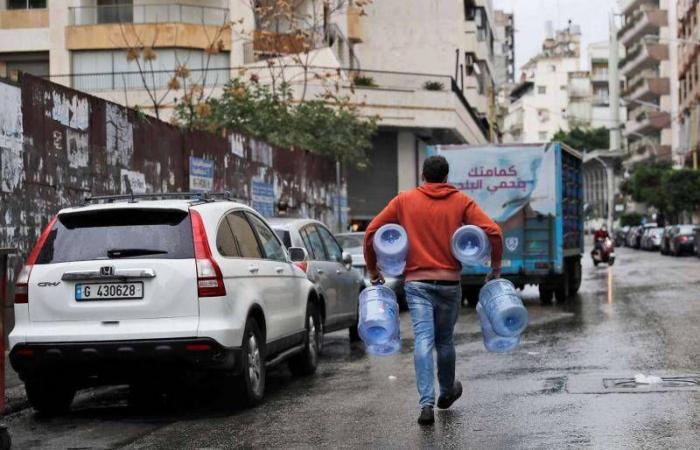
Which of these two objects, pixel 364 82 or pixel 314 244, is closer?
pixel 314 244

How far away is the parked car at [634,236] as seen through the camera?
70938mm

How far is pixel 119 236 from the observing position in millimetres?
8922

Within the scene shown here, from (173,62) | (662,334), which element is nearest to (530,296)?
(662,334)

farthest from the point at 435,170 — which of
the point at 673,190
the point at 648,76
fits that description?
the point at 648,76

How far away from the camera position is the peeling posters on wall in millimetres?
13227

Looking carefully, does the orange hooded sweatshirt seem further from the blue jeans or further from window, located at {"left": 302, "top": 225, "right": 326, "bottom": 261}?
window, located at {"left": 302, "top": 225, "right": 326, "bottom": 261}

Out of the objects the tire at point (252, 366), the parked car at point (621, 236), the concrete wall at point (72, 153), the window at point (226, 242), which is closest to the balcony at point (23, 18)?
the concrete wall at point (72, 153)

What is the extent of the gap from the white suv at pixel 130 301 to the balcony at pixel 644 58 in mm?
82842

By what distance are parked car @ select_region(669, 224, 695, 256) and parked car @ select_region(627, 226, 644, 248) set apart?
17014 millimetres

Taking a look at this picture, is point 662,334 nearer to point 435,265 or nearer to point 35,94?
point 435,265

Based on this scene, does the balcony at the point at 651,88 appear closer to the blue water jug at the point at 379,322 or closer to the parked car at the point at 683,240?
the parked car at the point at 683,240

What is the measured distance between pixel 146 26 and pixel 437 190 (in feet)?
121

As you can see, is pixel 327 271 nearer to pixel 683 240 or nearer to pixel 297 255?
pixel 297 255

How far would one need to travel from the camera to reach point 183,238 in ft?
29.1
